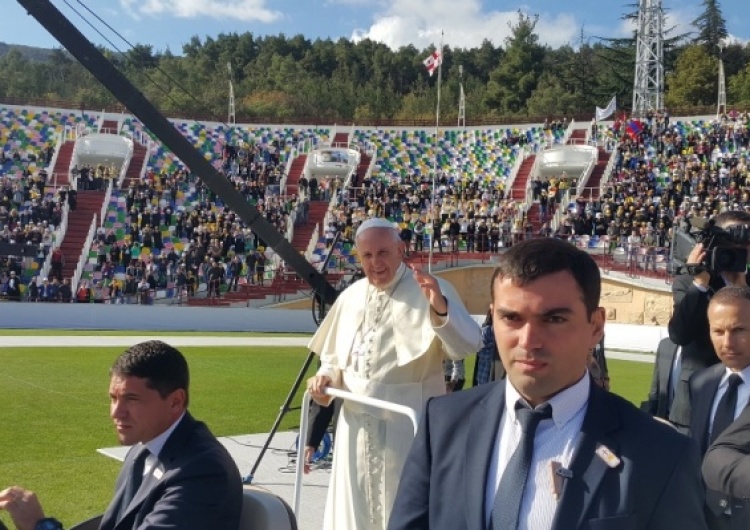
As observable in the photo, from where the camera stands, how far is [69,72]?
115 m

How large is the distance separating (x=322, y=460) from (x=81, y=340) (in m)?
14.2

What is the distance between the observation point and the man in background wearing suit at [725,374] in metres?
4.02

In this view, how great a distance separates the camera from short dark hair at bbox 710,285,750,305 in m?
4.11

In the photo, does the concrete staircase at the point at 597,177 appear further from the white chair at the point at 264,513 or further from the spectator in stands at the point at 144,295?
the white chair at the point at 264,513

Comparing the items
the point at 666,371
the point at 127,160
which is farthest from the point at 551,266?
the point at 127,160

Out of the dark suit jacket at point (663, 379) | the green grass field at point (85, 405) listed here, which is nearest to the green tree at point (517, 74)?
the green grass field at point (85, 405)

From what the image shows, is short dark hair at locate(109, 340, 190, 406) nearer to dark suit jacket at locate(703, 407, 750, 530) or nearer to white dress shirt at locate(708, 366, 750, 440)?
dark suit jacket at locate(703, 407, 750, 530)

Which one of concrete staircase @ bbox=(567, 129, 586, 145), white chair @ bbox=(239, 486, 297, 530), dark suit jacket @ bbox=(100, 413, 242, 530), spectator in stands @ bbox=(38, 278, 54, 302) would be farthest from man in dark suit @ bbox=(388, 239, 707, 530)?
concrete staircase @ bbox=(567, 129, 586, 145)

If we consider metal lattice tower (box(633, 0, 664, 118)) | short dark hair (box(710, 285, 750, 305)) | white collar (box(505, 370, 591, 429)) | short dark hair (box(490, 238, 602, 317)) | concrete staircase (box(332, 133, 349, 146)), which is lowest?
white collar (box(505, 370, 591, 429))

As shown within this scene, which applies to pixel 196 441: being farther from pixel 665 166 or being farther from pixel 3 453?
pixel 665 166

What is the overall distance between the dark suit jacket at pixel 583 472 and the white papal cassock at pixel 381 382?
2263mm

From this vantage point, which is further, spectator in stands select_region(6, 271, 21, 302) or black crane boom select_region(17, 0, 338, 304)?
spectator in stands select_region(6, 271, 21, 302)

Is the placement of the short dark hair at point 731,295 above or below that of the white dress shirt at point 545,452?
above

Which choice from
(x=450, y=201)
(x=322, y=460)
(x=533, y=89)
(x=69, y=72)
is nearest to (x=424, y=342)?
(x=322, y=460)
